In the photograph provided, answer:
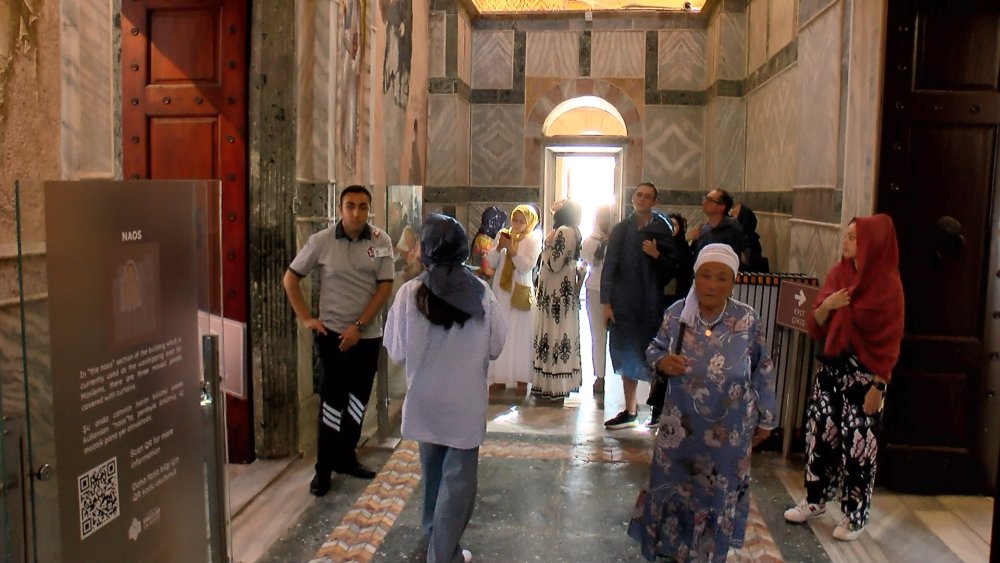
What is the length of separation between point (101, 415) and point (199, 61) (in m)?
3.57

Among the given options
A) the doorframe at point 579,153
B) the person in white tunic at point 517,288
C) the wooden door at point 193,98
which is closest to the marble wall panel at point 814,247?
the person in white tunic at point 517,288

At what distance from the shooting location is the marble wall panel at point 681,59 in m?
10.5

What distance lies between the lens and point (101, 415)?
5.64 feet

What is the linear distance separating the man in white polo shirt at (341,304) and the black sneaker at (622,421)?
2.02 metres

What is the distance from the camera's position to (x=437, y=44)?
32.4 ft

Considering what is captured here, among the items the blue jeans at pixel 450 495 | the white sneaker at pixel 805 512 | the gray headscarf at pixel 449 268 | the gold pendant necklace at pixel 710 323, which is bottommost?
the white sneaker at pixel 805 512

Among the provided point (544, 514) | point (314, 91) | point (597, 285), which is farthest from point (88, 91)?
point (597, 285)

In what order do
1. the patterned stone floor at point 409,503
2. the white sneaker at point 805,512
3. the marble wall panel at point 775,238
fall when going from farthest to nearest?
the marble wall panel at point 775,238 → the white sneaker at point 805,512 → the patterned stone floor at point 409,503

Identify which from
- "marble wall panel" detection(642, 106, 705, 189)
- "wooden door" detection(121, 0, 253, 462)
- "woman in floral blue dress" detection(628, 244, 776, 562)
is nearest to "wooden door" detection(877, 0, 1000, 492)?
"woman in floral blue dress" detection(628, 244, 776, 562)

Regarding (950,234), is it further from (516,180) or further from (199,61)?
(516,180)

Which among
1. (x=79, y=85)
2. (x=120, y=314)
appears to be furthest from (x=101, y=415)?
(x=79, y=85)

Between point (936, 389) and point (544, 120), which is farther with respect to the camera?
point (544, 120)

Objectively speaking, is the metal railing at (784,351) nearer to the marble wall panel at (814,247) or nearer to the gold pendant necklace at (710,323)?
the marble wall panel at (814,247)

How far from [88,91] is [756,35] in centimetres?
775
